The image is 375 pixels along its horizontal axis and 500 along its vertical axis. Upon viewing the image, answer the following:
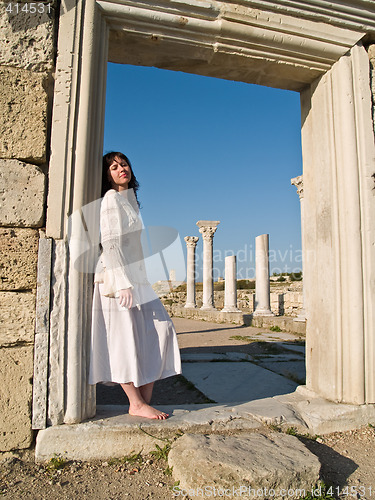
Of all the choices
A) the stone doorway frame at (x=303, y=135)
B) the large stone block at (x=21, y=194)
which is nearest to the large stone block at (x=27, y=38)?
the stone doorway frame at (x=303, y=135)

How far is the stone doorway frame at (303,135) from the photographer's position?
247 centimetres

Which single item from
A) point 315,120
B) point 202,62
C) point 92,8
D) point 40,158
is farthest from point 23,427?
point 315,120

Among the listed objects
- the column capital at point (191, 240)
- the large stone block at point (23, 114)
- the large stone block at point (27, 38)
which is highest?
the column capital at point (191, 240)

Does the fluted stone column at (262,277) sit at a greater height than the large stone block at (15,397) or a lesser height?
greater

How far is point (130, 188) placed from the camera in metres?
3.07

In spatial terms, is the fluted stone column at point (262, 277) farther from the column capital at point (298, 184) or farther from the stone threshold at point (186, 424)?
the stone threshold at point (186, 424)

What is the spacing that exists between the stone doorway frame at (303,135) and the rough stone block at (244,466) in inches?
30.9

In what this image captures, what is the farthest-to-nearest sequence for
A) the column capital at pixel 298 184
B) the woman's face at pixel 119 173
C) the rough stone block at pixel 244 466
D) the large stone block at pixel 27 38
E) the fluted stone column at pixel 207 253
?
1. the fluted stone column at pixel 207 253
2. the column capital at pixel 298 184
3. the woman's face at pixel 119 173
4. the large stone block at pixel 27 38
5. the rough stone block at pixel 244 466

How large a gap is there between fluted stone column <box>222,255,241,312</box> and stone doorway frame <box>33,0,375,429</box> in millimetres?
11649

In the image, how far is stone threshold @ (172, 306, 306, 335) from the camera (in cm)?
1004

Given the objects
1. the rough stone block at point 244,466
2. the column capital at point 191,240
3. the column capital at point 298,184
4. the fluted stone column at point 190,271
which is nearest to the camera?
the rough stone block at point 244,466

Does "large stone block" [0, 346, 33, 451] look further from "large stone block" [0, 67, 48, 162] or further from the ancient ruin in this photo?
"large stone block" [0, 67, 48, 162]

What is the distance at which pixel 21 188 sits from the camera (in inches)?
98.3

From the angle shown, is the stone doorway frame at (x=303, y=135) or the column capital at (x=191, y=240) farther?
the column capital at (x=191, y=240)
